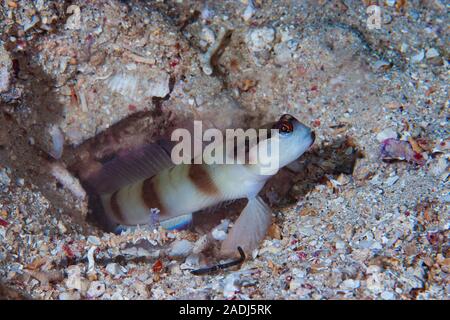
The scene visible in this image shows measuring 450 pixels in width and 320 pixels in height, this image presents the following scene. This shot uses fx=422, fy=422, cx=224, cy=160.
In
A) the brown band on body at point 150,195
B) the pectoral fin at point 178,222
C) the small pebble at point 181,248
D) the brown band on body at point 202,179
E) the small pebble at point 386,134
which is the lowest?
the pectoral fin at point 178,222

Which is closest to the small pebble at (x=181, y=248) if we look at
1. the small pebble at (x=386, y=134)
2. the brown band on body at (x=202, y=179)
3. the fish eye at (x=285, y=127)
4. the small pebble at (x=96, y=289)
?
the brown band on body at (x=202, y=179)

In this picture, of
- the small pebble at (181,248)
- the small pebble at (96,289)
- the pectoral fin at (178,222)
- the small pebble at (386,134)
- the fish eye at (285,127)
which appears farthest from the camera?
the pectoral fin at (178,222)

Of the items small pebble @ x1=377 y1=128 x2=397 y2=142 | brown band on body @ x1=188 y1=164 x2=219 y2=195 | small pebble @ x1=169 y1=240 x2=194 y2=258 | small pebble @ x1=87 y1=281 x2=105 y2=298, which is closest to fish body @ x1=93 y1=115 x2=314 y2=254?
brown band on body @ x1=188 y1=164 x2=219 y2=195

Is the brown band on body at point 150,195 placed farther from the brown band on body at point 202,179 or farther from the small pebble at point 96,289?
the small pebble at point 96,289

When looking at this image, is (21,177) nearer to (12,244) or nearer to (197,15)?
(12,244)

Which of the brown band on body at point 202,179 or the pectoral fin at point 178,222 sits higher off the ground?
the brown band on body at point 202,179

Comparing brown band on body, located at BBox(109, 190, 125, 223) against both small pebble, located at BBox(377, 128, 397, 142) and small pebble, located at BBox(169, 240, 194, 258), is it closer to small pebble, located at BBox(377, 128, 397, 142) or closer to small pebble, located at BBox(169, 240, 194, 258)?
small pebble, located at BBox(169, 240, 194, 258)
